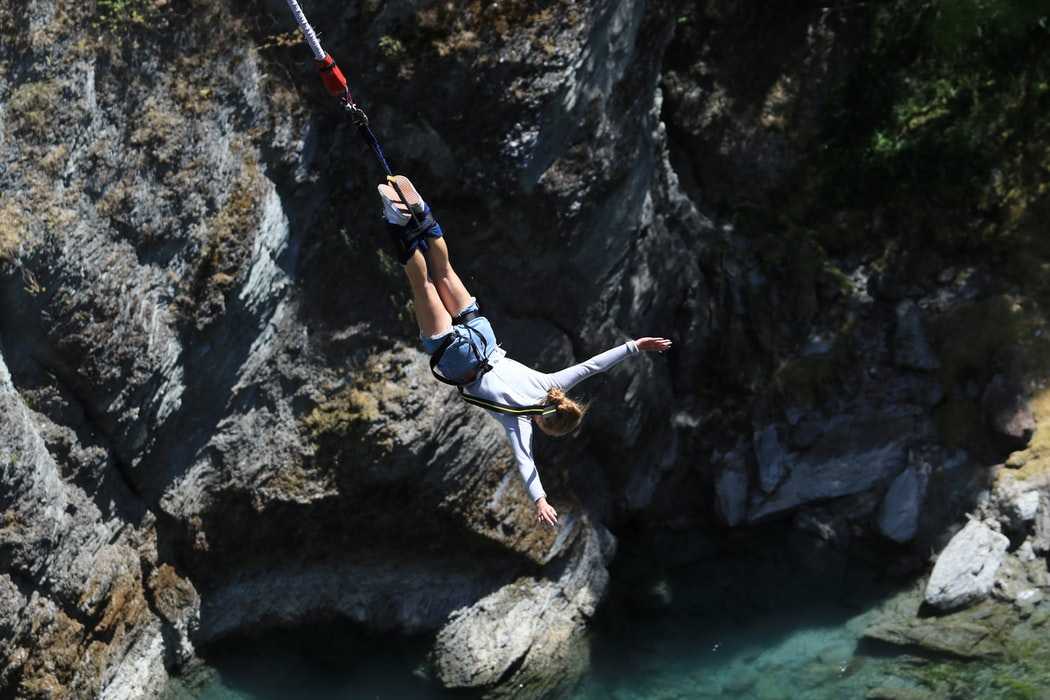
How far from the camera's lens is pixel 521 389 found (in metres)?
7.87

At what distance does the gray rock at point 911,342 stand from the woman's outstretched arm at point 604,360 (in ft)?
20.5

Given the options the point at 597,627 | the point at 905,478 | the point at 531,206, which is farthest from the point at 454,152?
the point at 905,478

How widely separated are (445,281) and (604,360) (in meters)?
1.25

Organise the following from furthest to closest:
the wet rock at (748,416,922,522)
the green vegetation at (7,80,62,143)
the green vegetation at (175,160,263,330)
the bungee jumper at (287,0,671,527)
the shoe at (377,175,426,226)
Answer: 1. the wet rock at (748,416,922,522)
2. the green vegetation at (175,160,263,330)
3. the green vegetation at (7,80,62,143)
4. the bungee jumper at (287,0,671,527)
5. the shoe at (377,175,426,226)

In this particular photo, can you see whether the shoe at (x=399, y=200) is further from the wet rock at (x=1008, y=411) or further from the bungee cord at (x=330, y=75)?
the wet rock at (x=1008, y=411)

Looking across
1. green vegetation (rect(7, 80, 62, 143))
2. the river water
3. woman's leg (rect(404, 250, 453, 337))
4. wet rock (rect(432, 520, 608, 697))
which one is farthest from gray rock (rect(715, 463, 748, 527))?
green vegetation (rect(7, 80, 62, 143))

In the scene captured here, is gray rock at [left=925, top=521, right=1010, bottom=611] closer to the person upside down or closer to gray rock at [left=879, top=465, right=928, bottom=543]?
gray rock at [left=879, top=465, right=928, bottom=543]

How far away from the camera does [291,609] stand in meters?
11.4

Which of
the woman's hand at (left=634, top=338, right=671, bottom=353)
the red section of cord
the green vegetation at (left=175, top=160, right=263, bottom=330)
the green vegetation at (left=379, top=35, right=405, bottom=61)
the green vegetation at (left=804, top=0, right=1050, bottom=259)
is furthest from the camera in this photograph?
the green vegetation at (left=804, top=0, right=1050, bottom=259)

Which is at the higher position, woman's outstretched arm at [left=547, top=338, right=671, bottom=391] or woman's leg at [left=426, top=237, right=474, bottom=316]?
woman's leg at [left=426, top=237, right=474, bottom=316]

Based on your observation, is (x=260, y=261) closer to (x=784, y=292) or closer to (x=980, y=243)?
(x=784, y=292)

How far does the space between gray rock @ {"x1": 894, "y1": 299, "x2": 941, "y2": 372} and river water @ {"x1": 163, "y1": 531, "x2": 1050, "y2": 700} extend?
2359 mm

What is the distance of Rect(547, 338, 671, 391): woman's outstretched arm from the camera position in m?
7.56

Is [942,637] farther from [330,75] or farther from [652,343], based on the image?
[330,75]
